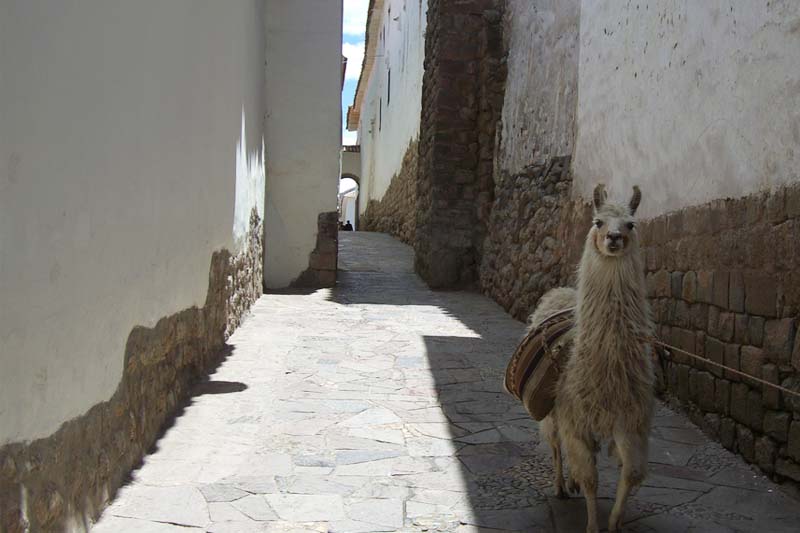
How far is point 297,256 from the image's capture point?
1157cm

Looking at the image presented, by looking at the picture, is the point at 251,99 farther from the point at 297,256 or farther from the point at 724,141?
the point at 724,141

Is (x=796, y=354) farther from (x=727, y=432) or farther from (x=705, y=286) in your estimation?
(x=705, y=286)

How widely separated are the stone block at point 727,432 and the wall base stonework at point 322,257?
768 centimetres

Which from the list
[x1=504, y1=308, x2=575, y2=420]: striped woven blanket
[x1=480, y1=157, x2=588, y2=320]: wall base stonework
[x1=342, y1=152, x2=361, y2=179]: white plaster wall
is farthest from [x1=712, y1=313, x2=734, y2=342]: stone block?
[x1=342, y1=152, x2=361, y2=179]: white plaster wall

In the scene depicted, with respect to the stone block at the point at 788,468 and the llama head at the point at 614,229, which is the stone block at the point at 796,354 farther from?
the llama head at the point at 614,229

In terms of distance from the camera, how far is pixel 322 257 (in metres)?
11.6

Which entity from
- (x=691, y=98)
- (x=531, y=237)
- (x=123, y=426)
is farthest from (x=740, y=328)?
(x=531, y=237)

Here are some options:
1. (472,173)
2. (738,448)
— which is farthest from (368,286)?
(738,448)

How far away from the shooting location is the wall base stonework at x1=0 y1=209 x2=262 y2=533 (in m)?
2.49

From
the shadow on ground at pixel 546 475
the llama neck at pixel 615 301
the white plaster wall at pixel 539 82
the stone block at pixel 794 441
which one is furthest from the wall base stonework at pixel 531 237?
the llama neck at pixel 615 301

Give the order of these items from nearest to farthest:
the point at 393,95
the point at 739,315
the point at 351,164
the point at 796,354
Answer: the point at 796,354
the point at 739,315
the point at 393,95
the point at 351,164

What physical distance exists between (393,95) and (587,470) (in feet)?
67.6

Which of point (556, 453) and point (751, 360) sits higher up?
point (751, 360)

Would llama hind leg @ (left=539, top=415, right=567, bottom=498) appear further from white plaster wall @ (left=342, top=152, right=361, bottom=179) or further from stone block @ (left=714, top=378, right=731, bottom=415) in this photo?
white plaster wall @ (left=342, top=152, right=361, bottom=179)
